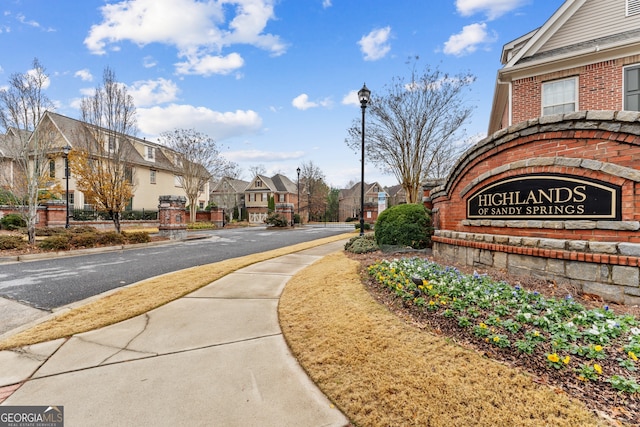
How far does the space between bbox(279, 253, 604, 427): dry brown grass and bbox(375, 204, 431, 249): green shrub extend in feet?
15.7

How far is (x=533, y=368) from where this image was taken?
2.66m

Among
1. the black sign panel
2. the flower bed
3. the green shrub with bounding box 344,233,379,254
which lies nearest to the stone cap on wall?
the black sign panel

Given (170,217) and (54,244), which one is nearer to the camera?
(54,244)

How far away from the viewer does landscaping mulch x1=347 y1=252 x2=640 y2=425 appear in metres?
2.17

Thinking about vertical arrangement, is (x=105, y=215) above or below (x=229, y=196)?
below

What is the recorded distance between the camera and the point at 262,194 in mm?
49281

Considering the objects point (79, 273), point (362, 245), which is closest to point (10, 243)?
point (79, 273)

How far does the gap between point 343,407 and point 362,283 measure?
3361 millimetres

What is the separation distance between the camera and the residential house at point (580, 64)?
9.75 meters

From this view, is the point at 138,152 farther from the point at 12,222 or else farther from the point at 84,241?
the point at 84,241

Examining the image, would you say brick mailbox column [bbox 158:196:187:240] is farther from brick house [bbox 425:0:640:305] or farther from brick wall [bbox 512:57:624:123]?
brick wall [bbox 512:57:624:123]

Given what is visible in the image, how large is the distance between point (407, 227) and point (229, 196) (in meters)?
40.5

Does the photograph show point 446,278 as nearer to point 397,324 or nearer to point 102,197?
point 397,324

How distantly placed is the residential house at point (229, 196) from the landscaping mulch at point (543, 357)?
4012cm
